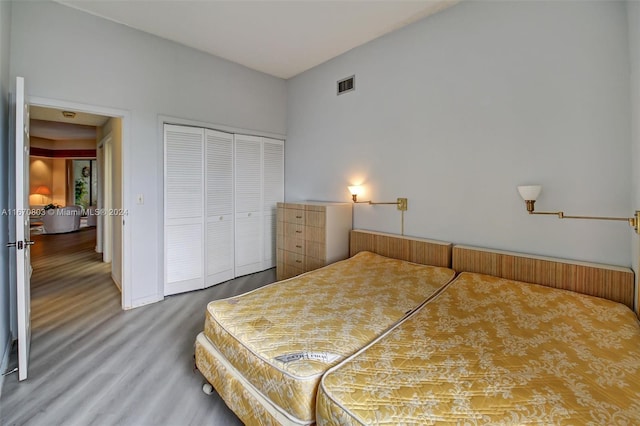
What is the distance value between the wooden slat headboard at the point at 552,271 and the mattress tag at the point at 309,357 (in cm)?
172

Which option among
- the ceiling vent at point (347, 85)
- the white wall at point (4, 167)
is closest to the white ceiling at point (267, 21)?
the ceiling vent at point (347, 85)

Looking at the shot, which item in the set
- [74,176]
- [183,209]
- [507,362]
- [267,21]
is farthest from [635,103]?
[74,176]

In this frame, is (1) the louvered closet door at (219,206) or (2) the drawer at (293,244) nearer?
(2) the drawer at (293,244)

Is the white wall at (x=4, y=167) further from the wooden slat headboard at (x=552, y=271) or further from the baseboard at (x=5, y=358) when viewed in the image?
the wooden slat headboard at (x=552, y=271)

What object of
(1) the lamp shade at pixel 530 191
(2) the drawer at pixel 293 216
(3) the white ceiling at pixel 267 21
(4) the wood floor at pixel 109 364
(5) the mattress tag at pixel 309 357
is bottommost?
(4) the wood floor at pixel 109 364

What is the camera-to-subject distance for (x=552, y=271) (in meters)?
2.09

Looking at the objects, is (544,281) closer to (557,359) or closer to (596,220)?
(596,220)

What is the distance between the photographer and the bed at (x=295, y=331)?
1245 mm

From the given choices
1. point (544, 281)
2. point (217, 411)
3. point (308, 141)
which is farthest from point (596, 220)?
point (308, 141)

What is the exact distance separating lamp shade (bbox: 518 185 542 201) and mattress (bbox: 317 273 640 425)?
0.77 m

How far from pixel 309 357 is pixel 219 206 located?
9.61 ft

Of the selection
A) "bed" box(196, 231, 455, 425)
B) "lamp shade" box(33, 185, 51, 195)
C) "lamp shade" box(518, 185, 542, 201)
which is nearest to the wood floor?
"bed" box(196, 231, 455, 425)

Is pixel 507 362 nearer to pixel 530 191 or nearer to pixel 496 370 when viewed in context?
pixel 496 370

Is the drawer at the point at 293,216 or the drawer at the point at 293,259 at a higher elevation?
the drawer at the point at 293,216
